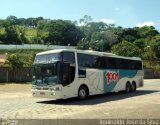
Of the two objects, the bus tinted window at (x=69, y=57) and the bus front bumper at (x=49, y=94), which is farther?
the bus tinted window at (x=69, y=57)

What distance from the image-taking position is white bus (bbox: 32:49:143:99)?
19.9 metres

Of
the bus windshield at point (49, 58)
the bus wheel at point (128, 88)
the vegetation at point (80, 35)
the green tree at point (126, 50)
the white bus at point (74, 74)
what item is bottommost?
the bus wheel at point (128, 88)

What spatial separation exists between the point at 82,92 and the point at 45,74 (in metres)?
2.91

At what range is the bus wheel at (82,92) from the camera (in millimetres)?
21688

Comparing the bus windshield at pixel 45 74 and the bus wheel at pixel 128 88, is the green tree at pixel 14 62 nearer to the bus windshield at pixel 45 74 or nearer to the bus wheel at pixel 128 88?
the bus wheel at pixel 128 88

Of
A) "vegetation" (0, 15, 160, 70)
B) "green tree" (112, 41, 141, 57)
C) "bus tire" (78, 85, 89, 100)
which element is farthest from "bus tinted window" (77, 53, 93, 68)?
"vegetation" (0, 15, 160, 70)

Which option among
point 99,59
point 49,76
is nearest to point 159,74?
point 99,59

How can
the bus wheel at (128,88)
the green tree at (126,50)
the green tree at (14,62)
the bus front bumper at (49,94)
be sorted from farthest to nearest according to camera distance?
1. the green tree at (126,50)
2. the green tree at (14,62)
3. the bus wheel at (128,88)
4. the bus front bumper at (49,94)

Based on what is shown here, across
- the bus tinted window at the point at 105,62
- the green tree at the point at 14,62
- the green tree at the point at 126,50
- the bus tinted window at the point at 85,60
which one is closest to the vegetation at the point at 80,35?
the green tree at the point at 126,50

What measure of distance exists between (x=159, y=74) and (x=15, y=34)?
7705 cm

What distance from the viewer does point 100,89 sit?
2391 cm

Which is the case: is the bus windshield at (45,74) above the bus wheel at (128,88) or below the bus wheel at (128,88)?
above

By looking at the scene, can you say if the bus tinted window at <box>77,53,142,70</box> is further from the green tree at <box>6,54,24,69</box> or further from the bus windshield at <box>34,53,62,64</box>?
the green tree at <box>6,54,24,69</box>

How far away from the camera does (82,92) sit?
21.9m
